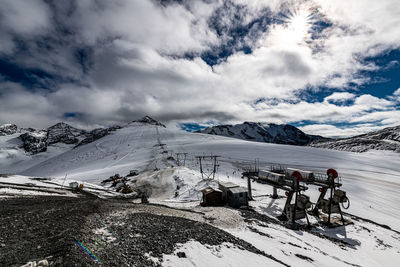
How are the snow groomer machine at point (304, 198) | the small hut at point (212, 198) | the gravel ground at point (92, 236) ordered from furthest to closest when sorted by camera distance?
the small hut at point (212, 198), the snow groomer machine at point (304, 198), the gravel ground at point (92, 236)

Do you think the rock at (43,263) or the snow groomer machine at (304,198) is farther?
the snow groomer machine at (304,198)

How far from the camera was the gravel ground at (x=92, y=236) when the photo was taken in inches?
294

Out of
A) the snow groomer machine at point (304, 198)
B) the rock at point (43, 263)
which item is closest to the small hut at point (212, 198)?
the snow groomer machine at point (304, 198)

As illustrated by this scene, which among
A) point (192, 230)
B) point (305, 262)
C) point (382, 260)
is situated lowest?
point (382, 260)

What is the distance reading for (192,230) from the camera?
12.3 m

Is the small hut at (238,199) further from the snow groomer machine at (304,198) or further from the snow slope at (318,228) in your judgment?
the snow groomer machine at (304,198)

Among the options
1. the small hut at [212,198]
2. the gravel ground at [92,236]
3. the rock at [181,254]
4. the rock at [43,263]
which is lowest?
the small hut at [212,198]

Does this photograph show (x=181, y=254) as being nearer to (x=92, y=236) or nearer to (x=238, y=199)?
(x=92, y=236)

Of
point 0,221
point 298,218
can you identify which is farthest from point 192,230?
point 298,218

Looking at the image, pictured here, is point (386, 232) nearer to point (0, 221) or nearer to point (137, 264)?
point (137, 264)

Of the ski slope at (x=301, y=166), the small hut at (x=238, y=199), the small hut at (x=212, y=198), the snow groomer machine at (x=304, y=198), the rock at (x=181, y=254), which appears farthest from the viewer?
the ski slope at (x=301, y=166)

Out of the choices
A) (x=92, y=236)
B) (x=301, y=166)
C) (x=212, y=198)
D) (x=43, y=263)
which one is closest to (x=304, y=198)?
(x=212, y=198)

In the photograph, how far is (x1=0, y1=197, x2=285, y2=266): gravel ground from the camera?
7469mm

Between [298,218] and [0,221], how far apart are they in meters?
26.1
